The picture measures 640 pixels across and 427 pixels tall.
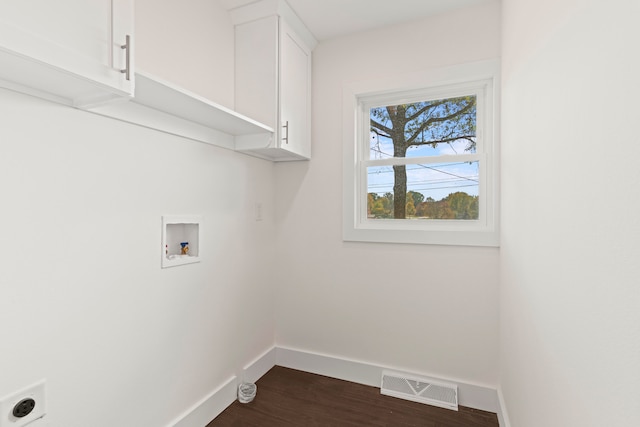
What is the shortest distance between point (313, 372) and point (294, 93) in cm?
197

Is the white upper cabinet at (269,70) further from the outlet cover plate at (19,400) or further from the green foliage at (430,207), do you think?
the outlet cover plate at (19,400)

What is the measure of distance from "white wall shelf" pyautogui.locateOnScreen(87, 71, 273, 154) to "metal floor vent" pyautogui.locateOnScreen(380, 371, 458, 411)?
1.73 metres

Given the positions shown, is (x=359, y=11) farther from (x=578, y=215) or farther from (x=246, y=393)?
(x=246, y=393)

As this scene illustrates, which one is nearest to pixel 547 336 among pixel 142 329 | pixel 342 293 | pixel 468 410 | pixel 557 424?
pixel 557 424

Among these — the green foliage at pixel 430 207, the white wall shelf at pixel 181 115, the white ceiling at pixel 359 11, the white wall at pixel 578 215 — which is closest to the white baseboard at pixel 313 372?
the white wall at pixel 578 215

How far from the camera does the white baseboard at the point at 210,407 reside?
1604mm

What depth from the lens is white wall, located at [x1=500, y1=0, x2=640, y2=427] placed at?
1.77 feet

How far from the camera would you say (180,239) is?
1.66 m

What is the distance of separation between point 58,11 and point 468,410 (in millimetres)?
2558

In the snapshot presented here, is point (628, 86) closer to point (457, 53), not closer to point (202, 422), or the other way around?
point (457, 53)

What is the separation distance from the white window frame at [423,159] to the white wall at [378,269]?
0.21 ft

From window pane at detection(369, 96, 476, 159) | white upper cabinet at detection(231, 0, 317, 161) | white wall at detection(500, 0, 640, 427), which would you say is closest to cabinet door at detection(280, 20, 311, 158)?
white upper cabinet at detection(231, 0, 317, 161)

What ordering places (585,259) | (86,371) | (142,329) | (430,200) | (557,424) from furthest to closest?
(430,200)
(142,329)
(86,371)
(557,424)
(585,259)

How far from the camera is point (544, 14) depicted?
99 centimetres
